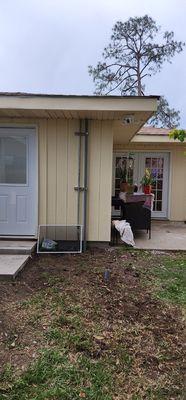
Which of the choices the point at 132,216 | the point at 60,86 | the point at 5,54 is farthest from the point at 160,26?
the point at 132,216

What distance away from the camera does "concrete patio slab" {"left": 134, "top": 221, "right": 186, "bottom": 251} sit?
23.2 ft

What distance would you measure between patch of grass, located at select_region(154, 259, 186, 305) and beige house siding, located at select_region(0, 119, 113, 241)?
143cm

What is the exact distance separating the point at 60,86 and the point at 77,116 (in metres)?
17.5

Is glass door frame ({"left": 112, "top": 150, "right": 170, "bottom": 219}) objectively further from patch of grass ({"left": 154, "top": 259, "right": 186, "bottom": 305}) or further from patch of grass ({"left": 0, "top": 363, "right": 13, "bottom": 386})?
patch of grass ({"left": 0, "top": 363, "right": 13, "bottom": 386})

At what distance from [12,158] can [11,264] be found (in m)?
2.15

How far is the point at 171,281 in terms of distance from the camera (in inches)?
200

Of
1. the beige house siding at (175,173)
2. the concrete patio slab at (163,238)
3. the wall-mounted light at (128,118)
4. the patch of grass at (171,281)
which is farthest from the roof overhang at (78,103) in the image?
the beige house siding at (175,173)

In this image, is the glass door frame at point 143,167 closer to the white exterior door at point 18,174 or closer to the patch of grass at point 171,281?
the white exterior door at point 18,174

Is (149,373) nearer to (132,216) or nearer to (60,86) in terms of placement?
(132,216)

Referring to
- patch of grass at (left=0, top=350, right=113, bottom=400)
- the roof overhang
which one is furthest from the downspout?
patch of grass at (left=0, top=350, right=113, bottom=400)

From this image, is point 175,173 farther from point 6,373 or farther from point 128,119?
point 6,373

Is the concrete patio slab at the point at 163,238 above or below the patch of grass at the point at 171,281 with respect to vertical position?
above

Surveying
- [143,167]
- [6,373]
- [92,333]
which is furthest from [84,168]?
[143,167]

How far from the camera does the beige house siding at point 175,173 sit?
1078cm
